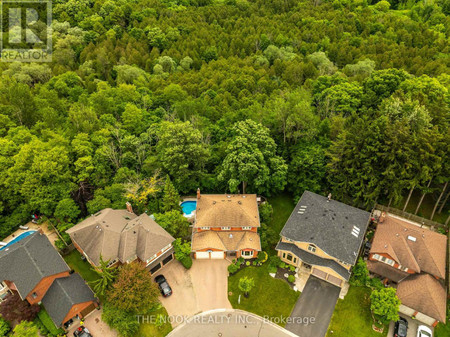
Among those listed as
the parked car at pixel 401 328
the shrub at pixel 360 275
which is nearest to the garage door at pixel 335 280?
the shrub at pixel 360 275

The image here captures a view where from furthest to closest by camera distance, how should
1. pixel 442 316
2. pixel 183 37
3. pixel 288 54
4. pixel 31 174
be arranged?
pixel 183 37 → pixel 288 54 → pixel 31 174 → pixel 442 316

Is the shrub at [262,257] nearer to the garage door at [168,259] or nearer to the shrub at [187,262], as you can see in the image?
the shrub at [187,262]

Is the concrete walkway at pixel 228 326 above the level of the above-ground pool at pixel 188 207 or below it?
below

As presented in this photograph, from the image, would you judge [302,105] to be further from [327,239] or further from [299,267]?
[299,267]

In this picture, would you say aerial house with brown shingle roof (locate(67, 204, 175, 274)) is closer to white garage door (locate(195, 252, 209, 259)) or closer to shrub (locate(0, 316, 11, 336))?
white garage door (locate(195, 252, 209, 259))

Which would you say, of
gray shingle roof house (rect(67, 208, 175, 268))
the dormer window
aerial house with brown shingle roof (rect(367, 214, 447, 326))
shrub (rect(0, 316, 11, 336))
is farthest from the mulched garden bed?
shrub (rect(0, 316, 11, 336))

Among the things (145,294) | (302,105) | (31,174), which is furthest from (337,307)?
(31,174)
